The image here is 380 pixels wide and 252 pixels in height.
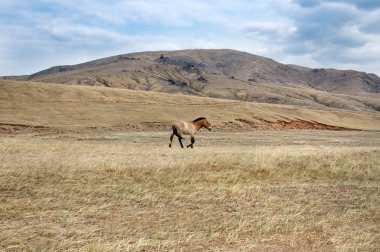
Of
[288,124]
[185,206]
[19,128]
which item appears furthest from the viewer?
[288,124]

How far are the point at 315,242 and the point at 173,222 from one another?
2816mm

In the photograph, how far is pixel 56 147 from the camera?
25281mm

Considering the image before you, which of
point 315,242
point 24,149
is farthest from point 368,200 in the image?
point 24,149

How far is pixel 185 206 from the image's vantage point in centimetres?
1076

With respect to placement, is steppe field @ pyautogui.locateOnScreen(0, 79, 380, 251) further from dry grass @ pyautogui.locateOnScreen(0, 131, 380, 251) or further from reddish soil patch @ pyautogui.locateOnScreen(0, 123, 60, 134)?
reddish soil patch @ pyautogui.locateOnScreen(0, 123, 60, 134)

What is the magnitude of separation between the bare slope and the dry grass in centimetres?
3421

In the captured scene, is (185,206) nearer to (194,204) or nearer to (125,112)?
(194,204)

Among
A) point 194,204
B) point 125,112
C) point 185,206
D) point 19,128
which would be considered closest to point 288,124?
point 125,112

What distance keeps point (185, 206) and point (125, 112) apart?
174 ft

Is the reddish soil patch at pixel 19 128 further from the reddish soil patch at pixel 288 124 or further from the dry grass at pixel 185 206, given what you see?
the dry grass at pixel 185 206

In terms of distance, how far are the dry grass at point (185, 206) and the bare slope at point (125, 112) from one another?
3421 cm

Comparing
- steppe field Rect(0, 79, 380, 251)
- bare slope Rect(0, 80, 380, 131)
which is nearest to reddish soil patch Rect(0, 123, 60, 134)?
bare slope Rect(0, 80, 380, 131)

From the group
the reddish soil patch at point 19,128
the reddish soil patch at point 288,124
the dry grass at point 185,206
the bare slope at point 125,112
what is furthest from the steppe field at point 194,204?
the reddish soil patch at point 288,124

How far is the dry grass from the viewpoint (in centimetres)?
796
